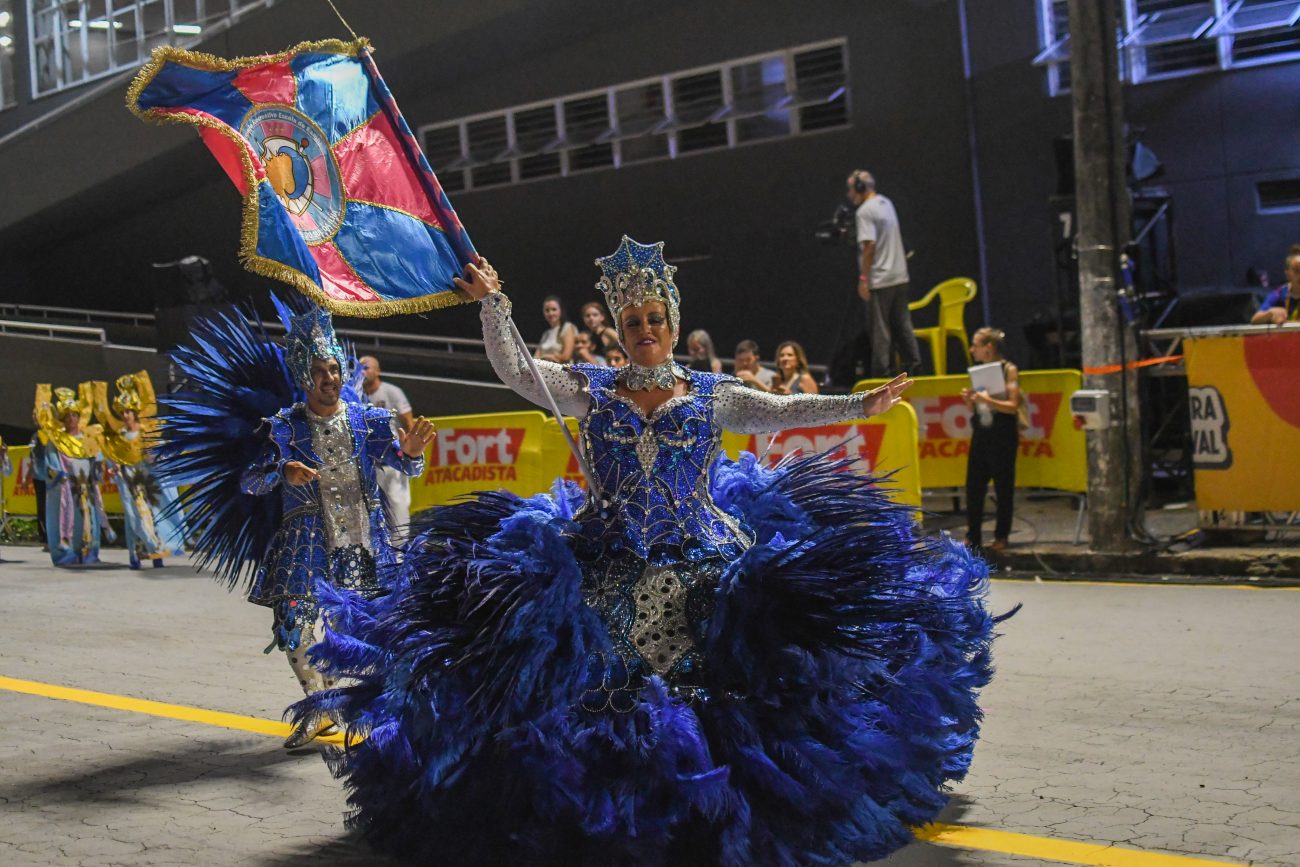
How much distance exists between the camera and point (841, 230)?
15273 mm

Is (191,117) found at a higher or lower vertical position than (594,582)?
higher

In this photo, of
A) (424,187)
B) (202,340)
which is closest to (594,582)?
(424,187)

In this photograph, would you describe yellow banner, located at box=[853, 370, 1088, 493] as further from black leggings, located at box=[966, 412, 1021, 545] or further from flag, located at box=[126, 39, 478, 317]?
flag, located at box=[126, 39, 478, 317]

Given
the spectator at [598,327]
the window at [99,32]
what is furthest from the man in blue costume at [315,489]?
the window at [99,32]

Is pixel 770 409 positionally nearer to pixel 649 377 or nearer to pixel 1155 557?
pixel 649 377

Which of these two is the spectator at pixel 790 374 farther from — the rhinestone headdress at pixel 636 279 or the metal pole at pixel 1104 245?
the rhinestone headdress at pixel 636 279

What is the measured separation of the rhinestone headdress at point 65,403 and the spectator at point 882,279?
28.6 feet

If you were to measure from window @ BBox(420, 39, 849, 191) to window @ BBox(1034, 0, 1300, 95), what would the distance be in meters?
2.91

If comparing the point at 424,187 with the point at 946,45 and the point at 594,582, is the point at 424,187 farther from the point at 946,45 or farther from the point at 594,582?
the point at 946,45

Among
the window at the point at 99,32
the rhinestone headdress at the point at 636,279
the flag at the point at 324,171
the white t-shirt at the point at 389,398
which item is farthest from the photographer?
the window at the point at 99,32

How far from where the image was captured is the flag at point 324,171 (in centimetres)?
545

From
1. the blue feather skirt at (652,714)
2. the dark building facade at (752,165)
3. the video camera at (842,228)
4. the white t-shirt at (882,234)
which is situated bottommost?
the blue feather skirt at (652,714)

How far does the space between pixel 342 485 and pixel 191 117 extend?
1863mm

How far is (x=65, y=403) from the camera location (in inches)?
643
